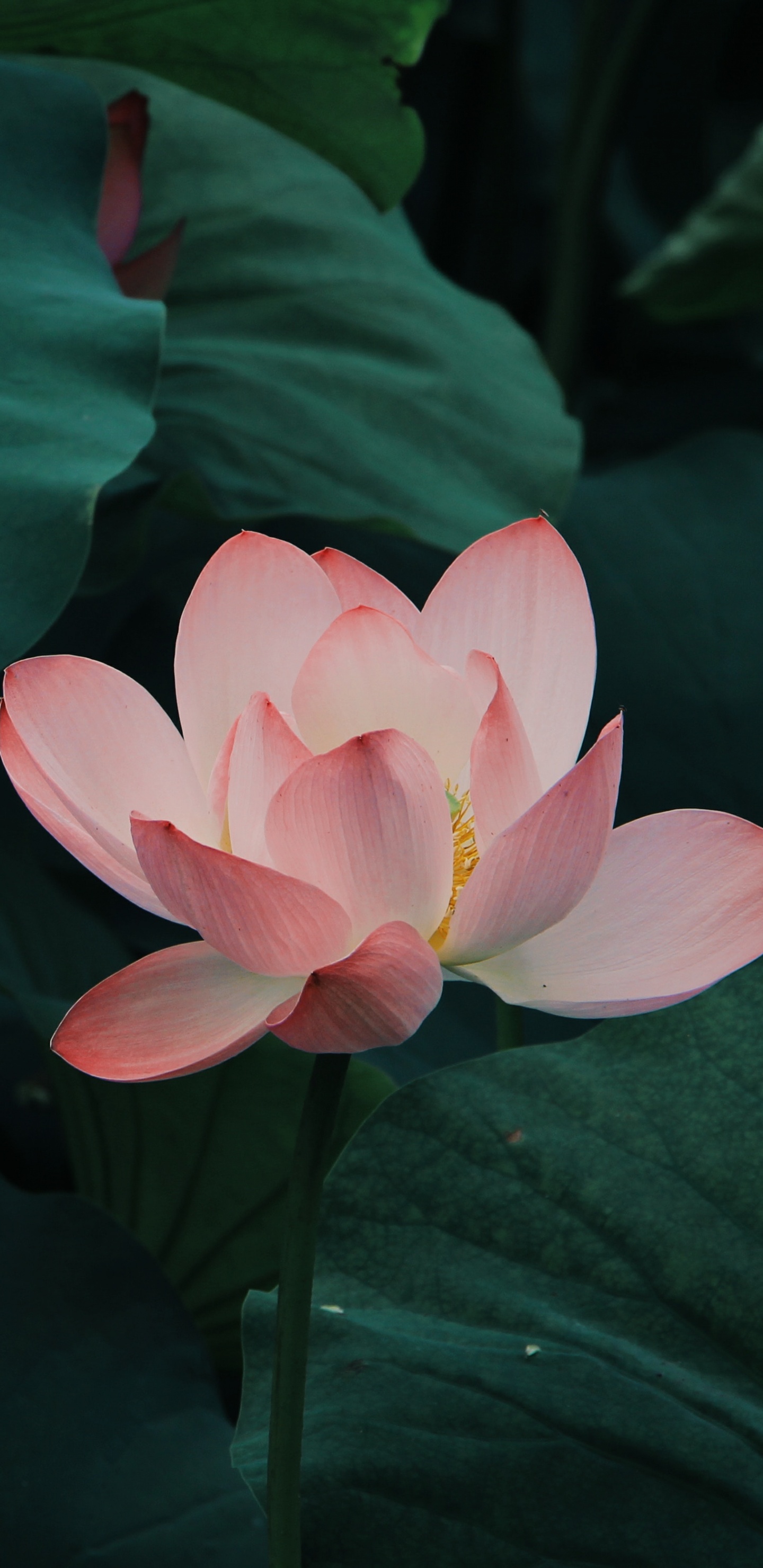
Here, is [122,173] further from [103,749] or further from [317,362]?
[103,749]

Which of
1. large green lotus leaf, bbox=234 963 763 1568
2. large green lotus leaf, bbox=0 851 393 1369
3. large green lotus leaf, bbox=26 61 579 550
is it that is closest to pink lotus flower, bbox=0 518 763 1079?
large green lotus leaf, bbox=234 963 763 1568

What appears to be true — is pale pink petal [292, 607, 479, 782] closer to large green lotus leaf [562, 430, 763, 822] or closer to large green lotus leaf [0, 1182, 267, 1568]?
large green lotus leaf [0, 1182, 267, 1568]

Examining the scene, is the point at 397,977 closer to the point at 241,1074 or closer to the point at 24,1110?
the point at 241,1074

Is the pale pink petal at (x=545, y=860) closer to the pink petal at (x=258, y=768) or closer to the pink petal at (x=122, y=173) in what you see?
the pink petal at (x=258, y=768)

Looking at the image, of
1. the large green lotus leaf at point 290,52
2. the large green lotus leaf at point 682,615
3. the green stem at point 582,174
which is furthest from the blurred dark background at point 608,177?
the large green lotus leaf at point 290,52

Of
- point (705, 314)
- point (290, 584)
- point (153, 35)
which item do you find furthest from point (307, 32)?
point (705, 314)

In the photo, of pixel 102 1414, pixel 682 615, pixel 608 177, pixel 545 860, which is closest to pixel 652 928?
pixel 545 860
